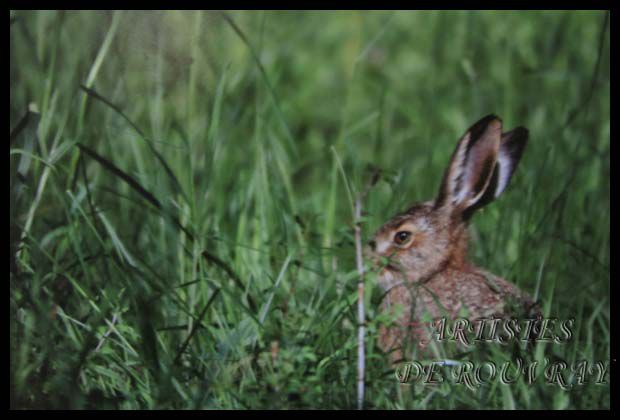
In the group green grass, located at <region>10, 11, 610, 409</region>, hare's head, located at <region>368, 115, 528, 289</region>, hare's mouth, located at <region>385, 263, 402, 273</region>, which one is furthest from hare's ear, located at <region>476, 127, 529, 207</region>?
hare's mouth, located at <region>385, 263, 402, 273</region>

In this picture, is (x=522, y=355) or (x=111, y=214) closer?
(x=522, y=355)

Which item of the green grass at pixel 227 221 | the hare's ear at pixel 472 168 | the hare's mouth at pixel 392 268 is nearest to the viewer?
the green grass at pixel 227 221

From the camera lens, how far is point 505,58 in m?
5.05

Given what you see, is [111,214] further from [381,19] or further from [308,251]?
[381,19]

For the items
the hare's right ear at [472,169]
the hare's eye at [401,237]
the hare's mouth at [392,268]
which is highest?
the hare's right ear at [472,169]

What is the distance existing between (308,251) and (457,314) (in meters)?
0.67

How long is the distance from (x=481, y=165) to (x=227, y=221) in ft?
4.48

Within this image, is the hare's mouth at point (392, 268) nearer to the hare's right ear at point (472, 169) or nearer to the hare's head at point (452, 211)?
the hare's head at point (452, 211)

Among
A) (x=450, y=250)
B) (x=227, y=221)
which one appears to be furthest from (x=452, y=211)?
(x=227, y=221)

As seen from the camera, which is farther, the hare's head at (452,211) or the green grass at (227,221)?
the hare's head at (452,211)

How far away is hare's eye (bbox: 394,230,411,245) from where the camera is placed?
348cm

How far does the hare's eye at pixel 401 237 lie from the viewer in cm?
348

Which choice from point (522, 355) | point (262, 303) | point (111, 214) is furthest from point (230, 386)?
point (111, 214)

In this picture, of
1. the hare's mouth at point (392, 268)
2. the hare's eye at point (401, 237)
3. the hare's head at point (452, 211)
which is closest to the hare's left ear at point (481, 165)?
the hare's head at point (452, 211)
